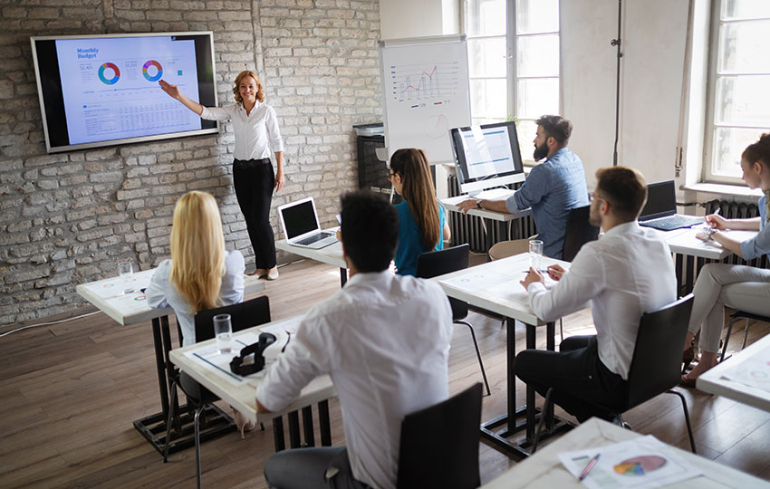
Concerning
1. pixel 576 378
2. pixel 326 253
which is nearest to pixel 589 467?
pixel 576 378

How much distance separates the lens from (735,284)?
12.0 feet

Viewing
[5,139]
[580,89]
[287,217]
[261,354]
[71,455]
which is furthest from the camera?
[580,89]

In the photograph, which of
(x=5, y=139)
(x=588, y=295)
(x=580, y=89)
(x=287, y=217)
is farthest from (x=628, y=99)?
(x=5, y=139)

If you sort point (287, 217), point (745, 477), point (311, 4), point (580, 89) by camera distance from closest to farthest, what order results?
point (745, 477)
point (287, 217)
point (580, 89)
point (311, 4)

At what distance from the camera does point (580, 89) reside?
5.66m

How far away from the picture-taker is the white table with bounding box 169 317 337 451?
2.11m

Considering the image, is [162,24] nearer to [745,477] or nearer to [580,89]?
[580,89]

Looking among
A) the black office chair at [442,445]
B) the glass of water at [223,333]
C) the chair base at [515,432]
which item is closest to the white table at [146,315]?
the glass of water at [223,333]

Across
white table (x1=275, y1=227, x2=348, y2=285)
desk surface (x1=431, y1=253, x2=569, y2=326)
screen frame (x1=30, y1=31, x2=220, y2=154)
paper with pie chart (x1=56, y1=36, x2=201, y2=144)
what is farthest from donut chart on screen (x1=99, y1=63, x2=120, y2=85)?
desk surface (x1=431, y1=253, x2=569, y2=326)

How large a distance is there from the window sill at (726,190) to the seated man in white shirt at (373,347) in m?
3.65

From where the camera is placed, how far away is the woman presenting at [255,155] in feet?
19.1

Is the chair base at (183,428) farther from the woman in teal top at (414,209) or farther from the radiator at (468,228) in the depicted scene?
the radiator at (468,228)

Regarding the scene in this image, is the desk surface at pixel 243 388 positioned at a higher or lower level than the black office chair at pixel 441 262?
lower

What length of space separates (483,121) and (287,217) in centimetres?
334
